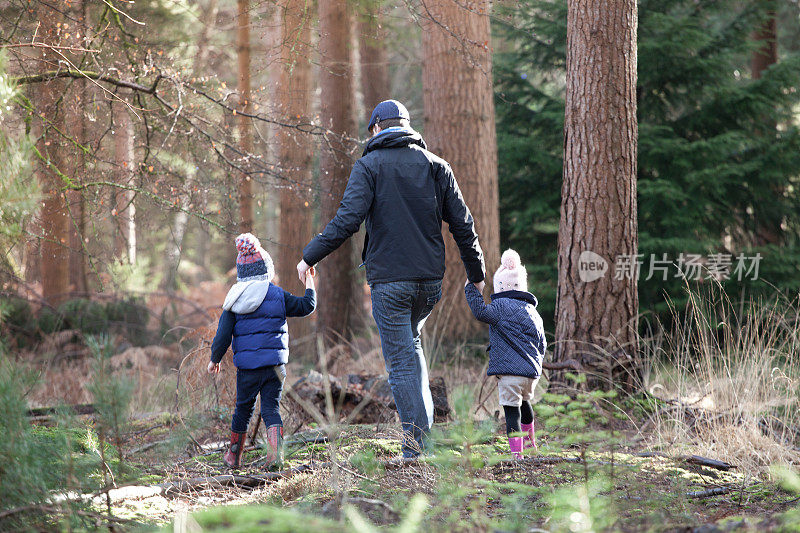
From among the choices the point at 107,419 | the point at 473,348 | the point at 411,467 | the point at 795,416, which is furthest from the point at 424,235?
the point at 473,348

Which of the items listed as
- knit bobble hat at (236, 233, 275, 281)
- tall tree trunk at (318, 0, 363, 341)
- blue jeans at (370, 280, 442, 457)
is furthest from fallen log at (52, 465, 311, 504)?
tall tree trunk at (318, 0, 363, 341)

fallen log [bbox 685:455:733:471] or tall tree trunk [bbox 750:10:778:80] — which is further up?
tall tree trunk [bbox 750:10:778:80]

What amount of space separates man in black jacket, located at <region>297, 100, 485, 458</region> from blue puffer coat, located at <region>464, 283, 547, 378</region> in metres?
0.38

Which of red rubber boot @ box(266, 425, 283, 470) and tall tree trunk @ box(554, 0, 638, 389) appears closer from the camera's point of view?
red rubber boot @ box(266, 425, 283, 470)

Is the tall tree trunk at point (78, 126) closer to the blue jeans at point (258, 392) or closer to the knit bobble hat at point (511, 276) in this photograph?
the blue jeans at point (258, 392)

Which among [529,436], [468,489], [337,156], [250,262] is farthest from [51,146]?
[468,489]

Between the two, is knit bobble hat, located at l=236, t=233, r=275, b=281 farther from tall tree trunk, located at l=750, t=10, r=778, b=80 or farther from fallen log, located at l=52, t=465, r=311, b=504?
tall tree trunk, located at l=750, t=10, r=778, b=80

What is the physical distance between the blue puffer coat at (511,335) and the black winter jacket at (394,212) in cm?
44

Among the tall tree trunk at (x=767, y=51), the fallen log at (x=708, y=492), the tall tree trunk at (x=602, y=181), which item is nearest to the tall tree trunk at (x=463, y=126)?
the tall tree trunk at (x=602, y=181)

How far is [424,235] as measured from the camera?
4.39 m

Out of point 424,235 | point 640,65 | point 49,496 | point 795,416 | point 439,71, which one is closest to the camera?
point 49,496

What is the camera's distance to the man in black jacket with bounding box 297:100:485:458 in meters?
4.27

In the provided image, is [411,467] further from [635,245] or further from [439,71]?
[439,71]

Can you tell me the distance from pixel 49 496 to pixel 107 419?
1.08ft
